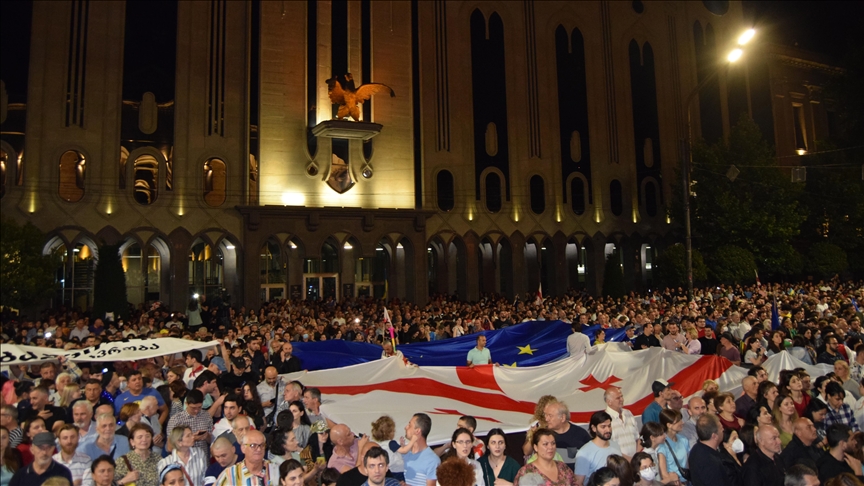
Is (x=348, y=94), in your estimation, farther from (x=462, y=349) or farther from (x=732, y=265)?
(x=732, y=265)

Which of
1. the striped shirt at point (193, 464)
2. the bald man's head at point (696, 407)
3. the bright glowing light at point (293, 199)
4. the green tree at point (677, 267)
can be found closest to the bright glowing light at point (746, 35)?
the bald man's head at point (696, 407)

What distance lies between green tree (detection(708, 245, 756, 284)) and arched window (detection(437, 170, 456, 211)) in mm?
14349

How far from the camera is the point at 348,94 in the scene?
34656mm

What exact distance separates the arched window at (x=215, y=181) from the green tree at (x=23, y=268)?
7954 millimetres

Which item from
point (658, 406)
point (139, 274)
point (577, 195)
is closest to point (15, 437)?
point (658, 406)

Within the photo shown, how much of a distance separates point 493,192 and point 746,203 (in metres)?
14.1

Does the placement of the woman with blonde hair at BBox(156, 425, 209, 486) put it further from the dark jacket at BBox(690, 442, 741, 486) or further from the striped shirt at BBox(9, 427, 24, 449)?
the dark jacket at BBox(690, 442, 741, 486)

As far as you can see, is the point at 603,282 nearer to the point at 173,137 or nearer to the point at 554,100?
the point at 554,100

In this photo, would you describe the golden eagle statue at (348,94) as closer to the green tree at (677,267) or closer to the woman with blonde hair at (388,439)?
the green tree at (677,267)

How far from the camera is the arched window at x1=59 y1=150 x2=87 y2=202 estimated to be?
30.6 m

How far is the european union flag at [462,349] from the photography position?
1552cm

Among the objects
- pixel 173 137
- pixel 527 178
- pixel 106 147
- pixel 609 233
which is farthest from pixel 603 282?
pixel 106 147

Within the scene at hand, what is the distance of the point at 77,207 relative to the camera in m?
30.6

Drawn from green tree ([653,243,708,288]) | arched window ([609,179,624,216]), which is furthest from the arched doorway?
green tree ([653,243,708,288])
